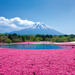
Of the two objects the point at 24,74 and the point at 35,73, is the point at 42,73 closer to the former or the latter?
the point at 35,73

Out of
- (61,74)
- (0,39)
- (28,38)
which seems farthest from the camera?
(28,38)

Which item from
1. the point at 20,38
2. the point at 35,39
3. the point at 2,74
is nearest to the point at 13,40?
the point at 20,38

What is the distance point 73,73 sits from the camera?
328 cm

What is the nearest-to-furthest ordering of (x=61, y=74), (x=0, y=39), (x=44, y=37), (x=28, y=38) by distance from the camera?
(x=61, y=74) < (x=0, y=39) < (x=28, y=38) < (x=44, y=37)

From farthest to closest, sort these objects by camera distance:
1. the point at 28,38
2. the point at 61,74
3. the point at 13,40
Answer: the point at 28,38, the point at 13,40, the point at 61,74

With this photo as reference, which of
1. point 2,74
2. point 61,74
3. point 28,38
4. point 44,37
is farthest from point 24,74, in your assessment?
point 44,37

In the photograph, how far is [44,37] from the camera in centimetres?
4909

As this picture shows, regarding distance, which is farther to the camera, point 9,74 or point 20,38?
point 20,38

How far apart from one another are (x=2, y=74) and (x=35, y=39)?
41477mm

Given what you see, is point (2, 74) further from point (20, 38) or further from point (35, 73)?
point (20, 38)

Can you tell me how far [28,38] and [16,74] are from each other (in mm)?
41147

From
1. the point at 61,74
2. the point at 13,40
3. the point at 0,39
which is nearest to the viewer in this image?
the point at 61,74

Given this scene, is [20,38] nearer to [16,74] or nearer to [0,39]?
[0,39]

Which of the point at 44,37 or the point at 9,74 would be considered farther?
the point at 44,37
